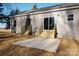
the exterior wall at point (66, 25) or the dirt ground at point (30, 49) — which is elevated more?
the exterior wall at point (66, 25)

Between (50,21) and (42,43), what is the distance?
1.52 ft

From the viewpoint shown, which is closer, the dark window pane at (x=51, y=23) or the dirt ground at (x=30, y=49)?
the dirt ground at (x=30, y=49)

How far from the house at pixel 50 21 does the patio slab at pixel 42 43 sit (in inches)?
4.0

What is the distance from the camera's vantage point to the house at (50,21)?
159 inches

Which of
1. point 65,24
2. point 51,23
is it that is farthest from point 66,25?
point 51,23

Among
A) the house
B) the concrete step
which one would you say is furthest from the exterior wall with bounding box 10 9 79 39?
the concrete step

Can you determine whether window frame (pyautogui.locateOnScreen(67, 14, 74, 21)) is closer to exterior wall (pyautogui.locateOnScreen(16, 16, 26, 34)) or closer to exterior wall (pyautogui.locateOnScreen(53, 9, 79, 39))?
exterior wall (pyautogui.locateOnScreen(53, 9, 79, 39))

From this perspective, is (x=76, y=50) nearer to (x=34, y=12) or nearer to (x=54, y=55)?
(x=54, y=55)

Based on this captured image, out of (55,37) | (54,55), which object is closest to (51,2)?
(55,37)

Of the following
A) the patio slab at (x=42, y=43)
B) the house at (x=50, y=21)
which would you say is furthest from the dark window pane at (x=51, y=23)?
the patio slab at (x=42, y=43)

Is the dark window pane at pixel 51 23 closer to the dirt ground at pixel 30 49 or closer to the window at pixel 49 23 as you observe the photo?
the window at pixel 49 23

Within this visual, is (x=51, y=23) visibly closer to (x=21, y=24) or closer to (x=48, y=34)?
(x=48, y=34)

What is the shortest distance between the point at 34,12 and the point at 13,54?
3.00 ft

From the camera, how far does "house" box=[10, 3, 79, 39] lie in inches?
159
